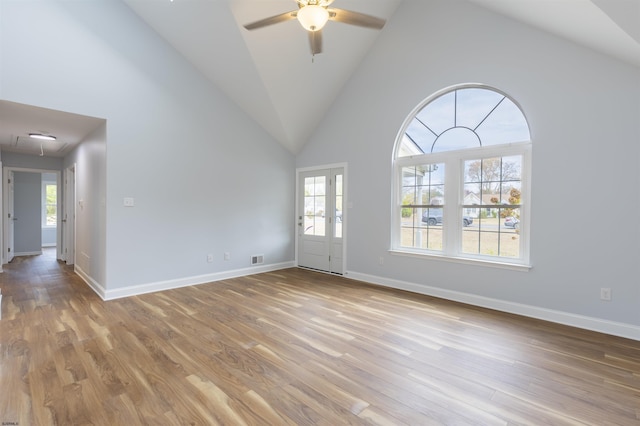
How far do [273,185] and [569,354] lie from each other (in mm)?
4944

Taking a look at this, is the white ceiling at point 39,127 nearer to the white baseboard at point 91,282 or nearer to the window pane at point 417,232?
the white baseboard at point 91,282

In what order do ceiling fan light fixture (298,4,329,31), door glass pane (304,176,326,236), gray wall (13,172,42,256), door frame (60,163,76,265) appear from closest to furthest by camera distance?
ceiling fan light fixture (298,4,329,31)
door glass pane (304,176,326,236)
door frame (60,163,76,265)
gray wall (13,172,42,256)

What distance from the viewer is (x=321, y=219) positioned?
6055mm

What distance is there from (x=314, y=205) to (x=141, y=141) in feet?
10.4

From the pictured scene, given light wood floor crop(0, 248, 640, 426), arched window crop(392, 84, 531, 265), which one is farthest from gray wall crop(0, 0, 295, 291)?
arched window crop(392, 84, 531, 265)

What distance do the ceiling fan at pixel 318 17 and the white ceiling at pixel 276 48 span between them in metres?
1.43

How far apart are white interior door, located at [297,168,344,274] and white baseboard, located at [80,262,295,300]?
794 millimetres

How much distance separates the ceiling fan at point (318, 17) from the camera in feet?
8.29

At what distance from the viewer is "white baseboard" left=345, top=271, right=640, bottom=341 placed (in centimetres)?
306

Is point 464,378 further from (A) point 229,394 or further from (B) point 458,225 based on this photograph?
(B) point 458,225

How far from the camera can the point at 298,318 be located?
348cm

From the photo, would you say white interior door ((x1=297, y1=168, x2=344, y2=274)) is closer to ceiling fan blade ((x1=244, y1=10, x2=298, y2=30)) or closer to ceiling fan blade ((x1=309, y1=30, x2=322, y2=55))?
ceiling fan blade ((x1=309, y1=30, x2=322, y2=55))

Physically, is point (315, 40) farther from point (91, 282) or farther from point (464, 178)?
point (91, 282)

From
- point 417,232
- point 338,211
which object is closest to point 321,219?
point 338,211
